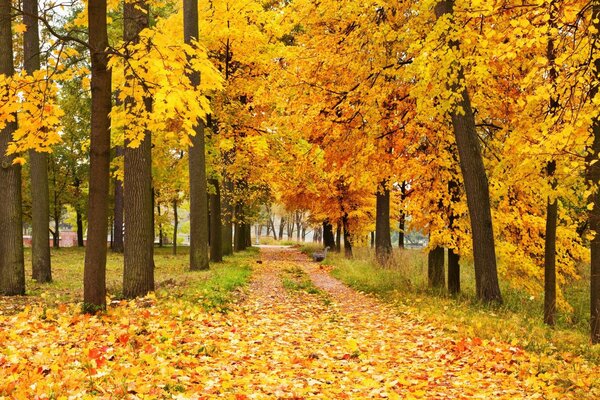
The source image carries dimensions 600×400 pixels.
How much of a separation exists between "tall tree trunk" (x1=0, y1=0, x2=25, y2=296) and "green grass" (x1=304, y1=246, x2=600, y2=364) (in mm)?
7703

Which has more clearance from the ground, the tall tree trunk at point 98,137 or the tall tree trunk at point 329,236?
the tall tree trunk at point 98,137

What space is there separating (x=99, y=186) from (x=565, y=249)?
10.3 metres

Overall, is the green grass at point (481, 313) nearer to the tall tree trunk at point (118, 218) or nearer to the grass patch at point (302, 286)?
the grass patch at point (302, 286)

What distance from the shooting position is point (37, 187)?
1239cm

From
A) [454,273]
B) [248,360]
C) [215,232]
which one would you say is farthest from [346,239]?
[248,360]

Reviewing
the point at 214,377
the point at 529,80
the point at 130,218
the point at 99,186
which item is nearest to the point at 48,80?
the point at 99,186

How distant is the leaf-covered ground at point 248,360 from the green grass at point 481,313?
1.62 feet

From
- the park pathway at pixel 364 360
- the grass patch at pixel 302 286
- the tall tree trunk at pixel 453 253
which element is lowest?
the grass patch at pixel 302 286

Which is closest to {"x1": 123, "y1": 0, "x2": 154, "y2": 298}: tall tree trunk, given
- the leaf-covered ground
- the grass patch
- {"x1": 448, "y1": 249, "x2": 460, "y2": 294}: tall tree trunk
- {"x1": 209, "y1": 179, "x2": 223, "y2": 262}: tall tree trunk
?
the leaf-covered ground

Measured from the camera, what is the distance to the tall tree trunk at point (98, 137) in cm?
720

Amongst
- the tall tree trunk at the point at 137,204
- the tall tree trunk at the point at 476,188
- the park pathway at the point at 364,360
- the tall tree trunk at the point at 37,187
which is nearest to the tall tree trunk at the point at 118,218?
the tall tree trunk at the point at 37,187

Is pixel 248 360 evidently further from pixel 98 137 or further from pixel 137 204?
pixel 137 204

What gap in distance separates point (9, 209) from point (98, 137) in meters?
4.08

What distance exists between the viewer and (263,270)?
18359 millimetres
